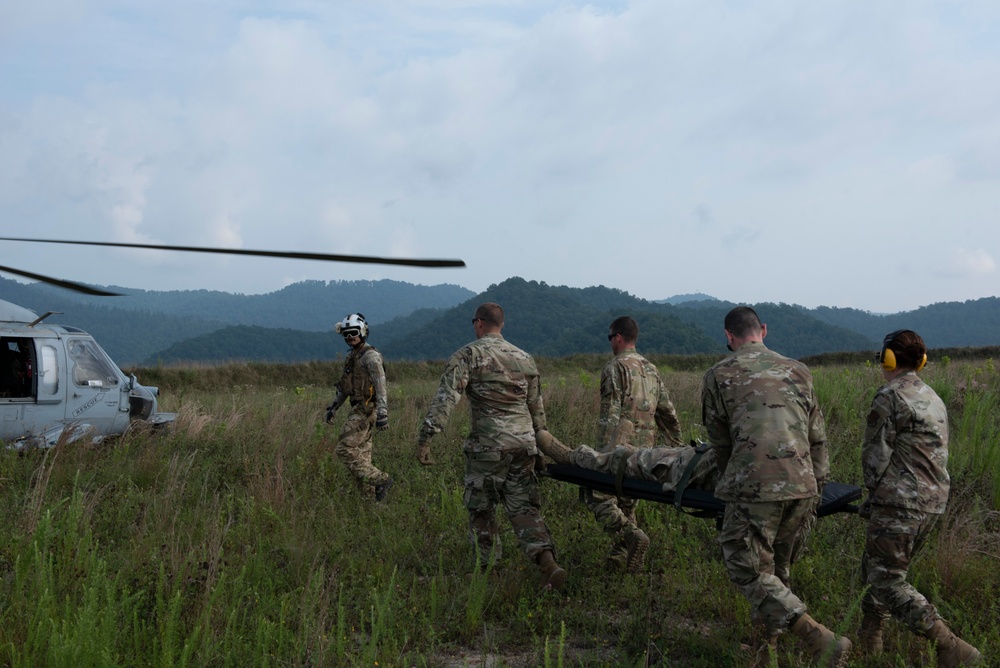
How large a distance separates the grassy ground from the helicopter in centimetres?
31

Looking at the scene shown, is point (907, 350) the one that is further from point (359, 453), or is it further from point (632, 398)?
point (359, 453)

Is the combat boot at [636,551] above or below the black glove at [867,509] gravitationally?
below

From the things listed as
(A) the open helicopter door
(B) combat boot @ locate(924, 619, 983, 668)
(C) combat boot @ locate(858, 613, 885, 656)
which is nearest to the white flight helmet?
(A) the open helicopter door

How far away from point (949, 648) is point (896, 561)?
0.46m

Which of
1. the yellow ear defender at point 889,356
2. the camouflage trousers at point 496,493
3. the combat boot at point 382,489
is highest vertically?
the yellow ear defender at point 889,356

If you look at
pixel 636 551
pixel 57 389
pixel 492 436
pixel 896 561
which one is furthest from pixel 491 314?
pixel 57 389

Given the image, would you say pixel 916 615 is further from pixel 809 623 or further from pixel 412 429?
pixel 412 429

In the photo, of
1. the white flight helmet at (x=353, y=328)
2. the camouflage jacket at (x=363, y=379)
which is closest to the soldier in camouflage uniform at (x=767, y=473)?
the camouflage jacket at (x=363, y=379)

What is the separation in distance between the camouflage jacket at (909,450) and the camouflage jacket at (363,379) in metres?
4.86

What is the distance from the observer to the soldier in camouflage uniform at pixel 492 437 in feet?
17.3

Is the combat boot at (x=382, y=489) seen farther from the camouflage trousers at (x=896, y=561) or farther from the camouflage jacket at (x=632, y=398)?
the camouflage trousers at (x=896, y=561)

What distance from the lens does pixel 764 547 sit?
3.77 m

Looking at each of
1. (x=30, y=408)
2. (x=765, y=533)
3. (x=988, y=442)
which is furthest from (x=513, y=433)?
(x=30, y=408)

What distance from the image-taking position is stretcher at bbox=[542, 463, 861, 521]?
13.7 ft
